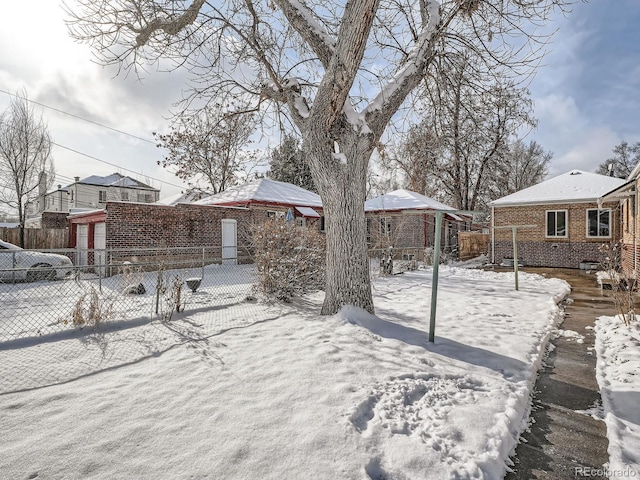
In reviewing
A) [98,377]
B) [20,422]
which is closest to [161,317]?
[98,377]

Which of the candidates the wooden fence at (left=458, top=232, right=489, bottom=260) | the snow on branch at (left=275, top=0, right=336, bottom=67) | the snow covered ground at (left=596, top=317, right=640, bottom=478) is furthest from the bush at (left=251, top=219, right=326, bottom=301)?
the wooden fence at (left=458, top=232, right=489, bottom=260)

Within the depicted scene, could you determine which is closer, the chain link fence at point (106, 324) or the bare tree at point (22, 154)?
the chain link fence at point (106, 324)

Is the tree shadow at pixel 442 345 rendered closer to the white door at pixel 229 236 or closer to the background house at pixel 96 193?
the white door at pixel 229 236

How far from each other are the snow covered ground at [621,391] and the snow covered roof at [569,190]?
1248cm

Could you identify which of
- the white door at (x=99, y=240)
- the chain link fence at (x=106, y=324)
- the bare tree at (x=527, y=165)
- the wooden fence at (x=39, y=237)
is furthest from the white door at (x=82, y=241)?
the bare tree at (x=527, y=165)

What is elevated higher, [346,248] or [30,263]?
[346,248]

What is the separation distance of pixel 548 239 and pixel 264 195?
14.2m

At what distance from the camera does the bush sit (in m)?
7.17

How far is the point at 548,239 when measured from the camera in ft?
53.9

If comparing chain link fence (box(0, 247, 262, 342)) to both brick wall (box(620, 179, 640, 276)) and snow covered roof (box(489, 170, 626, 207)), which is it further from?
snow covered roof (box(489, 170, 626, 207))

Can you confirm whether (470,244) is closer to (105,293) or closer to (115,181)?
(105,293)

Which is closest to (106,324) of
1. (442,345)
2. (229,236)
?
(442,345)

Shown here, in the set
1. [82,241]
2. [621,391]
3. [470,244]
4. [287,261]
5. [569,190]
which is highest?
[569,190]

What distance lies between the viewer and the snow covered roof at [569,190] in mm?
15509
